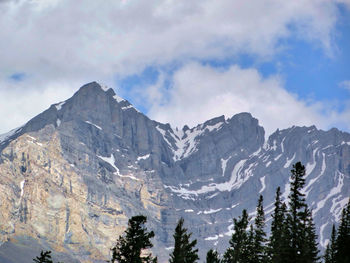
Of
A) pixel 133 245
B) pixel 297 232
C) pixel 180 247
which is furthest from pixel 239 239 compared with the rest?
pixel 133 245

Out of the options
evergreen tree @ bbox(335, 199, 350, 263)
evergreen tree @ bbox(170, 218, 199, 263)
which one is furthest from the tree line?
evergreen tree @ bbox(335, 199, 350, 263)

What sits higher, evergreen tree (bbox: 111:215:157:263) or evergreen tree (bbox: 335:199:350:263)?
evergreen tree (bbox: 335:199:350:263)

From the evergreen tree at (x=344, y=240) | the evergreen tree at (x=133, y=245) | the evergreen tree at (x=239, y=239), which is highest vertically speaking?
the evergreen tree at (x=344, y=240)

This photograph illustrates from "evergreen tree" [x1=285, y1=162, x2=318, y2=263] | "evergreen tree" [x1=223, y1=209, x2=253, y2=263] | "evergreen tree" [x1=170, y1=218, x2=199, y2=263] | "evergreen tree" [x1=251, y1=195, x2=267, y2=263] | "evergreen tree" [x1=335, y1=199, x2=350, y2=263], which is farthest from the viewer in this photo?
"evergreen tree" [x1=335, y1=199, x2=350, y2=263]

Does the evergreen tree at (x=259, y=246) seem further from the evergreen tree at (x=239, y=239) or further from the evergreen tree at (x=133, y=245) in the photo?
the evergreen tree at (x=133, y=245)

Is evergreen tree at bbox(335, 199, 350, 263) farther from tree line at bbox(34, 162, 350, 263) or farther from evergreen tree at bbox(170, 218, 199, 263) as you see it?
evergreen tree at bbox(170, 218, 199, 263)

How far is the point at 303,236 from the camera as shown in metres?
56.6

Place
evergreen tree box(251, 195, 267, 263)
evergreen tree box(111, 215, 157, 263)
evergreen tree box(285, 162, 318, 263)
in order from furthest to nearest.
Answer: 1. evergreen tree box(251, 195, 267, 263)
2. evergreen tree box(111, 215, 157, 263)
3. evergreen tree box(285, 162, 318, 263)

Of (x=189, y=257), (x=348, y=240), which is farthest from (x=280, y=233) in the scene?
(x=348, y=240)

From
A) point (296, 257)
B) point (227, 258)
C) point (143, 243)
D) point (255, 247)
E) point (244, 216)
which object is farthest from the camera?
point (227, 258)

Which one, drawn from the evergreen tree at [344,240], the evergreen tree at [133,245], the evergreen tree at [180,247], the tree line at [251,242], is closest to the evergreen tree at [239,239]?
the tree line at [251,242]

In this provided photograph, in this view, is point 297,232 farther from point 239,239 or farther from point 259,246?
point 259,246

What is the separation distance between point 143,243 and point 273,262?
Result: 35.0 ft

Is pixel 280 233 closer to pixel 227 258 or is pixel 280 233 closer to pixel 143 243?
pixel 143 243
